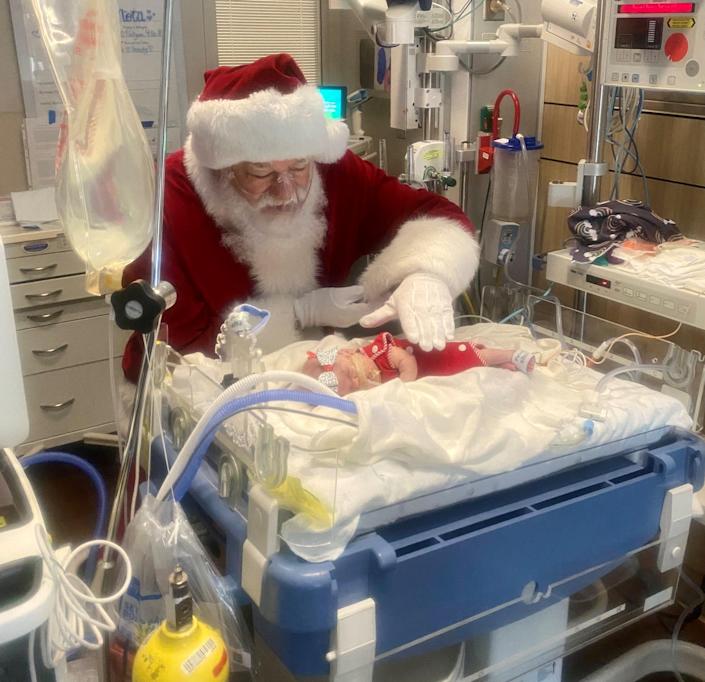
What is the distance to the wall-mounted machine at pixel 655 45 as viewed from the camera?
5.45 feet

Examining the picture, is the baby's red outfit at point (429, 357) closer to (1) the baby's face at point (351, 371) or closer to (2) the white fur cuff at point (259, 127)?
(1) the baby's face at point (351, 371)

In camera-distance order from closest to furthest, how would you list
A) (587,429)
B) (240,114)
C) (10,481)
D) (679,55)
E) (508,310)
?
(10,481) → (587,429) → (240,114) → (679,55) → (508,310)

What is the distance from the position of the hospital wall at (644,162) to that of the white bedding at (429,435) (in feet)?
3.25

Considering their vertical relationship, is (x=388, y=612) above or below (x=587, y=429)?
below

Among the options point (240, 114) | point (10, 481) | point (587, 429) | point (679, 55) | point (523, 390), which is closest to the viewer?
point (10, 481)

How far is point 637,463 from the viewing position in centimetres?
124

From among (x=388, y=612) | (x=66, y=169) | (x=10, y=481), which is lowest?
(x=388, y=612)

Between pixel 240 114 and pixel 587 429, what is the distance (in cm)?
92

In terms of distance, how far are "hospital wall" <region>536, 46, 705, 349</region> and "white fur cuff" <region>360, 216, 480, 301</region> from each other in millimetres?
707

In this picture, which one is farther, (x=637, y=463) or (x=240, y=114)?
(x=240, y=114)

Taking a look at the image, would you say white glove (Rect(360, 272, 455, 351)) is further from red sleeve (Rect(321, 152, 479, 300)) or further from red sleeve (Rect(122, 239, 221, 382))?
red sleeve (Rect(122, 239, 221, 382))

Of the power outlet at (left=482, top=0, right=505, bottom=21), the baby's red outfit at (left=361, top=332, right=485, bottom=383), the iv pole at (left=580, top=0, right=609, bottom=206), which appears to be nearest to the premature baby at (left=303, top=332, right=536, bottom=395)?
the baby's red outfit at (left=361, top=332, right=485, bottom=383)

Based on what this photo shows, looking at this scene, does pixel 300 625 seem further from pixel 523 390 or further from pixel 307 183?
pixel 307 183

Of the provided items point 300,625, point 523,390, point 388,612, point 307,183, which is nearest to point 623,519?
point 523,390
